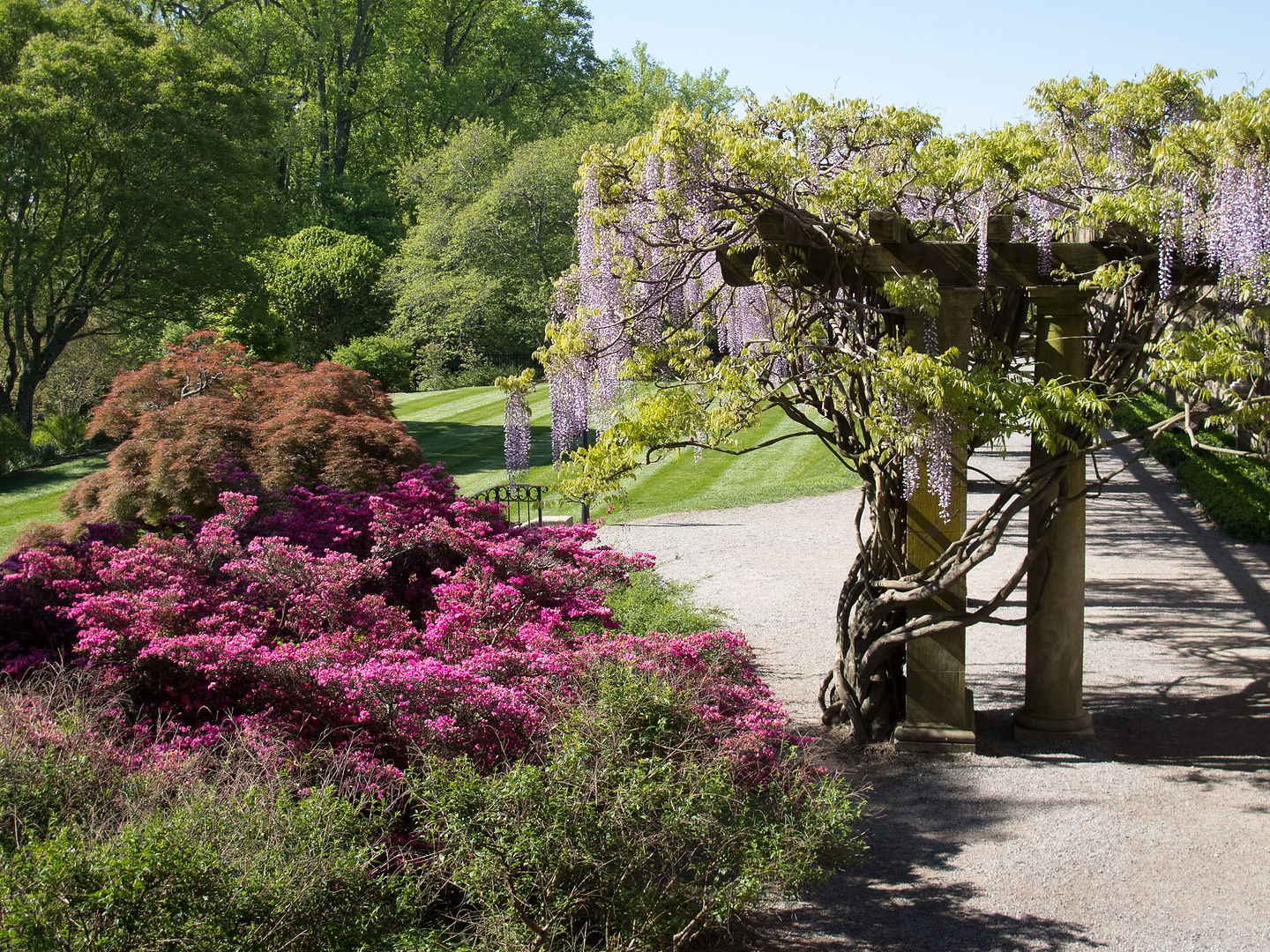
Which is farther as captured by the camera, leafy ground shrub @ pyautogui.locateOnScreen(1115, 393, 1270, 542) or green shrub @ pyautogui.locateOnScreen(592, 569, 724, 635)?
leafy ground shrub @ pyautogui.locateOnScreen(1115, 393, 1270, 542)

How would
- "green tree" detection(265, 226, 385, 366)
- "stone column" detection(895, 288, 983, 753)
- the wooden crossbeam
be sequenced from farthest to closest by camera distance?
"green tree" detection(265, 226, 385, 366), "stone column" detection(895, 288, 983, 753), the wooden crossbeam

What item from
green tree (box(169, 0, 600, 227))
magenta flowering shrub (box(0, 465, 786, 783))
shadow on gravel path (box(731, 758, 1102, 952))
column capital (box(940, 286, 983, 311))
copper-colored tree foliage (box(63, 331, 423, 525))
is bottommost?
shadow on gravel path (box(731, 758, 1102, 952))

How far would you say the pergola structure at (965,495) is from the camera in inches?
224

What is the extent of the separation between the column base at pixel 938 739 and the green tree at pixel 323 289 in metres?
25.8

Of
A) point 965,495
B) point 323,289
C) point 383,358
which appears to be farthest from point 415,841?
point 323,289

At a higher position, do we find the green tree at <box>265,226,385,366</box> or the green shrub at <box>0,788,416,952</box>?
the green tree at <box>265,226,385,366</box>

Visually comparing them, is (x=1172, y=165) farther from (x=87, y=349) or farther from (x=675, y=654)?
(x=87, y=349)

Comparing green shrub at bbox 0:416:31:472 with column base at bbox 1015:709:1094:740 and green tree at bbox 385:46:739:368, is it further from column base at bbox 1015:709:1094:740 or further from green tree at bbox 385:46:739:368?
column base at bbox 1015:709:1094:740

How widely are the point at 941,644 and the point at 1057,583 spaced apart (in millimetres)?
815

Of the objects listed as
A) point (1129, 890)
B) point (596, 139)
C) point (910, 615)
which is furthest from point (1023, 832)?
point (596, 139)

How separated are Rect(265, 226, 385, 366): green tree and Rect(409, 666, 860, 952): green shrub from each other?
26.9 meters

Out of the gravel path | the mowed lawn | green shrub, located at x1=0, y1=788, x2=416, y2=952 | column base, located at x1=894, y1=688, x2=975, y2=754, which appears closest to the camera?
green shrub, located at x1=0, y1=788, x2=416, y2=952

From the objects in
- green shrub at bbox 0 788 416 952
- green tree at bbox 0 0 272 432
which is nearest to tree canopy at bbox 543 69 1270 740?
green shrub at bbox 0 788 416 952

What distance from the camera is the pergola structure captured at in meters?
5.68
